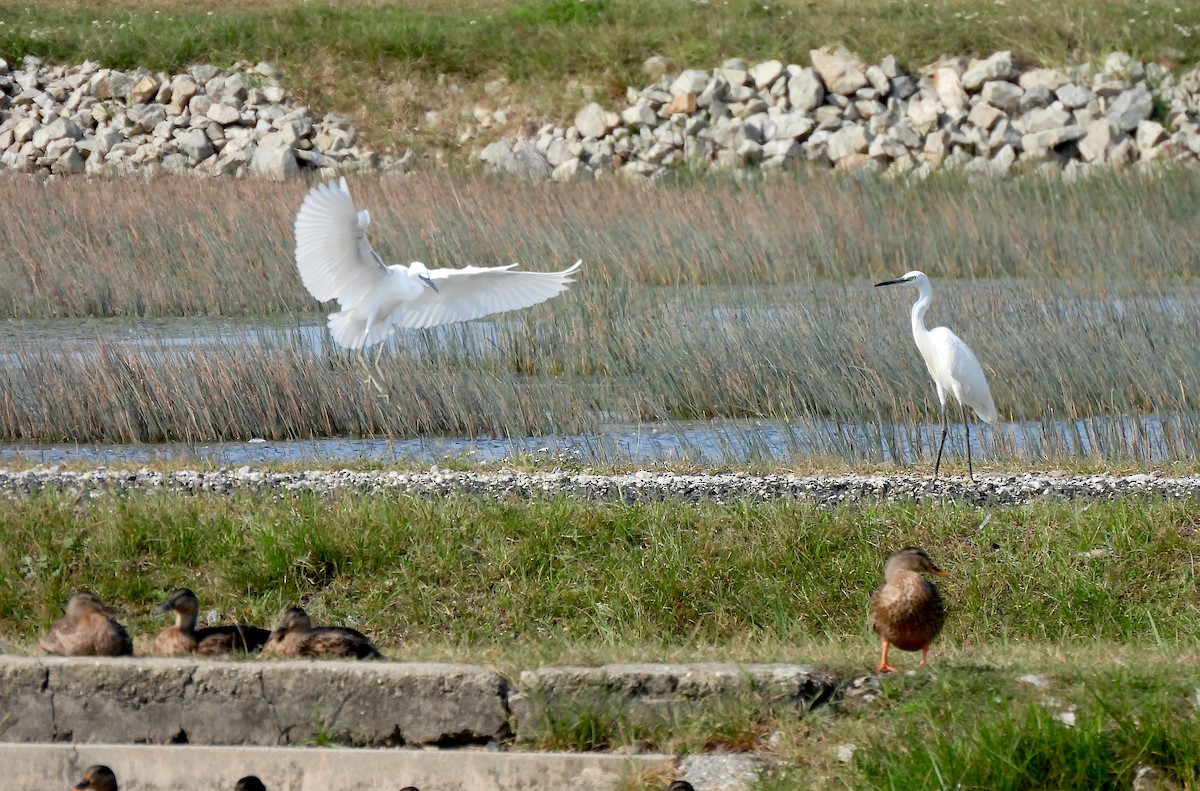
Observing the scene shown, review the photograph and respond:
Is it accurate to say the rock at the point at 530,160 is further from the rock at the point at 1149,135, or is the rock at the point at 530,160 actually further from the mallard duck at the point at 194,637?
the mallard duck at the point at 194,637

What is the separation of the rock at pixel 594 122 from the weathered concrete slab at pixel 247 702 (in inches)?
837

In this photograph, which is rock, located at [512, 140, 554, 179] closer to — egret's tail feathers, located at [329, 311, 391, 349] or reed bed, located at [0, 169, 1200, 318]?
reed bed, located at [0, 169, 1200, 318]

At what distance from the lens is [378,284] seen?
10.1 metres

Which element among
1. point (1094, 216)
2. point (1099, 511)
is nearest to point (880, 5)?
point (1094, 216)

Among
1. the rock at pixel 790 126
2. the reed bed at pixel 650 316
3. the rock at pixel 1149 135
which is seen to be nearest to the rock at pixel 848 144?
the rock at pixel 790 126

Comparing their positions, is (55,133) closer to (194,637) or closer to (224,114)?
(224,114)

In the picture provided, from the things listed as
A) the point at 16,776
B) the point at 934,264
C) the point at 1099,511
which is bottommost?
the point at 934,264

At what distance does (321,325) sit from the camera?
13.7 m

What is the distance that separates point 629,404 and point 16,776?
6.31 m

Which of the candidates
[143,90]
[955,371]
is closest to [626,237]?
[955,371]

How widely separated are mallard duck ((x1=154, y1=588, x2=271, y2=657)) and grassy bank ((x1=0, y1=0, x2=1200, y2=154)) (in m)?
21.9

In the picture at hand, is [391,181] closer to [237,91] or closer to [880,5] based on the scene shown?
[237,91]

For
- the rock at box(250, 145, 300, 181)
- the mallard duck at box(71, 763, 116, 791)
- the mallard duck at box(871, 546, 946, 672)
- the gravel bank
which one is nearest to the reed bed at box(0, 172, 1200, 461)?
the gravel bank

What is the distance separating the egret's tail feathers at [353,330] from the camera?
33.8 ft
